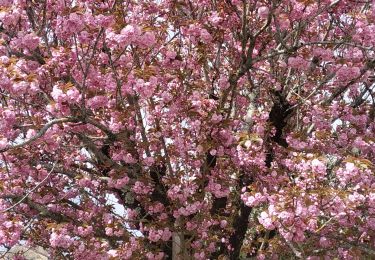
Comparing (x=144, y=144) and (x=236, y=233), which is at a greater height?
(x=144, y=144)

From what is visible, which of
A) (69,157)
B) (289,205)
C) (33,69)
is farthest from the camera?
(69,157)

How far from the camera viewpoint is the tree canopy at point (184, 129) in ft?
20.0

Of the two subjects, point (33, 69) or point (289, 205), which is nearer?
point (289, 205)

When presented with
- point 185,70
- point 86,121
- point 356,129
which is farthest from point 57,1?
point 356,129

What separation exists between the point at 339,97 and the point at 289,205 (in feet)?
11.7

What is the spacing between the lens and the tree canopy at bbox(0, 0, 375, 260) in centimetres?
609

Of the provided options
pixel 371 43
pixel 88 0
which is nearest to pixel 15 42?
pixel 88 0

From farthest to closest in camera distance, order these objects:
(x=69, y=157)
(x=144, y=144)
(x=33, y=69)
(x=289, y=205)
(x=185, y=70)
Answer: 1. (x=69, y=157)
2. (x=185, y=70)
3. (x=144, y=144)
4. (x=33, y=69)
5. (x=289, y=205)

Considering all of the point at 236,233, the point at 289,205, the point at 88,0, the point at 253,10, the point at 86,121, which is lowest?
the point at 289,205

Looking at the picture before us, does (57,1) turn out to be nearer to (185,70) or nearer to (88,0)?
(88,0)

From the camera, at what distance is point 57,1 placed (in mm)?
6441

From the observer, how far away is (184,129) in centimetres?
757

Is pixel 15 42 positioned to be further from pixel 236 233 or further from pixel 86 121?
pixel 236 233

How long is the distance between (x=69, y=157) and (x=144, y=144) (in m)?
1.96
